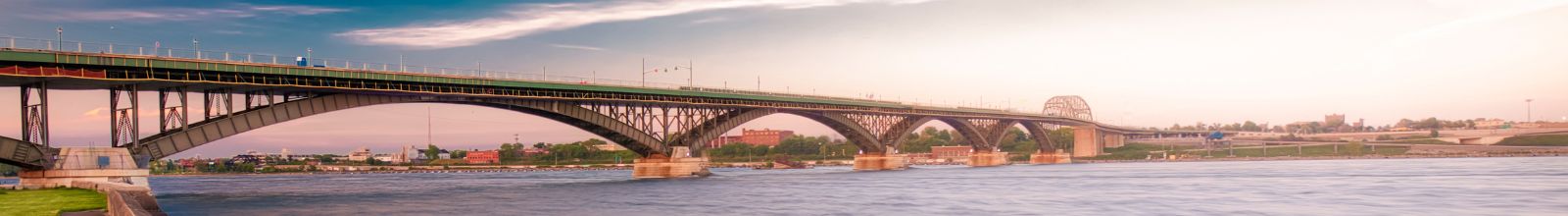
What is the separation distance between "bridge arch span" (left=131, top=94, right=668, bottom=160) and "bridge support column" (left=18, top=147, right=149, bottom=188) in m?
3.05

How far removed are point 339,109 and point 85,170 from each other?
73.4 feet

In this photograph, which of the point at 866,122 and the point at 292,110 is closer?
the point at 292,110

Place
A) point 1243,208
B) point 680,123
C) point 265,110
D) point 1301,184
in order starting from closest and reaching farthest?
point 1243,208, point 265,110, point 1301,184, point 680,123

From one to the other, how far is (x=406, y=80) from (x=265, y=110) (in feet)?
43.8

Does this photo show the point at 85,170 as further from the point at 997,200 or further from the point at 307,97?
the point at 997,200

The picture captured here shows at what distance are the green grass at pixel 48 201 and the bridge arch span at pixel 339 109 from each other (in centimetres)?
1292

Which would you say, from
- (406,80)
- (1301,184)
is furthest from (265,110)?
(1301,184)

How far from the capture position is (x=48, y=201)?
48.8 metres

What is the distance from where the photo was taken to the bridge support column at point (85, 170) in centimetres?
6538

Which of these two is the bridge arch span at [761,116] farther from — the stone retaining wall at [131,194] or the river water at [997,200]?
Answer: the stone retaining wall at [131,194]

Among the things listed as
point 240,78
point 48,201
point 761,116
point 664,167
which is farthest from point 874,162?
point 48,201

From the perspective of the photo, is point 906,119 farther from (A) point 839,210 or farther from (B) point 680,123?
(A) point 839,210

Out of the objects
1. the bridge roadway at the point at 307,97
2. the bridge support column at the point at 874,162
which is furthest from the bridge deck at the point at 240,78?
the bridge support column at the point at 874,162

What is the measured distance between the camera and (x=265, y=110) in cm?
8081
